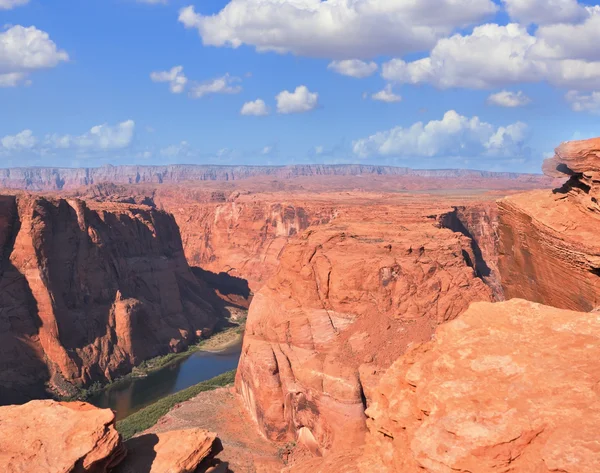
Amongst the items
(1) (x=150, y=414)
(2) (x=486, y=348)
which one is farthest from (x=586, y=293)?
(1) (x=150, y=414)

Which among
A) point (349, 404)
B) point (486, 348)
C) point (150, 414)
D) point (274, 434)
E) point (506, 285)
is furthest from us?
point (150, 414)

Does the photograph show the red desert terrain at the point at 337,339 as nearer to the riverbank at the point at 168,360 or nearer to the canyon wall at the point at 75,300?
the canyon wall at the point at 75,300

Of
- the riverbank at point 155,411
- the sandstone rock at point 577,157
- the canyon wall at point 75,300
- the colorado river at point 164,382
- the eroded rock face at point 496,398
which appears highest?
the sandstone rock at point 577,157

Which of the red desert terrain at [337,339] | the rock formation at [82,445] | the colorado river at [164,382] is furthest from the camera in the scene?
the colorado river at [164,382]

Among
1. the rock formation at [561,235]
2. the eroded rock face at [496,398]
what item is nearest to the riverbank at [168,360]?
the rock formation at [561,235]

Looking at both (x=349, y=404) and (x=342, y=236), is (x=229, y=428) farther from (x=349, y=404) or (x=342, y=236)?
(x=342, y=236)

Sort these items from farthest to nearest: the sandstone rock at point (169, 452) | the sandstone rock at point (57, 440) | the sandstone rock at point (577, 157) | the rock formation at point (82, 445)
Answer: the sandstone rock at point (169, 452) < the rock formation at point (82, 445) < the sandstone rock at point (57, 440) < the sandstone rock at point (577, 157)
